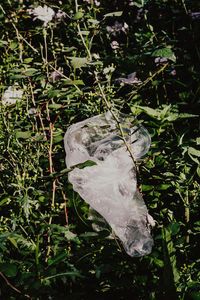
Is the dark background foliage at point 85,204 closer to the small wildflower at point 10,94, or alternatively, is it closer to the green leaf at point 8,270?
the green leaf at point 8,270

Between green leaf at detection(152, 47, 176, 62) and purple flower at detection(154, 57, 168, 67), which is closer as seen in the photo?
green leaf at detection(152, 47, 176, 62)

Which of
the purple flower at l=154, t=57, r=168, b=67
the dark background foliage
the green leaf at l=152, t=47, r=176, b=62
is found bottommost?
the dark background foliage

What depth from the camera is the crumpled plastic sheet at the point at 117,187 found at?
43.3 inches

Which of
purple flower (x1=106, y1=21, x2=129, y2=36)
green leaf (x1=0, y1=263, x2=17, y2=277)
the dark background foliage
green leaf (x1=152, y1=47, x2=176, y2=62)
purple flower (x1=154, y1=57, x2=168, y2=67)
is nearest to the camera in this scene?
green leaf (x1=0, y1=263, x2=17, y2=277)

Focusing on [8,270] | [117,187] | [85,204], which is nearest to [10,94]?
[85,204]

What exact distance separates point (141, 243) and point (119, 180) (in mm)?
277

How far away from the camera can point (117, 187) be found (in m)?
Answer: 1.14

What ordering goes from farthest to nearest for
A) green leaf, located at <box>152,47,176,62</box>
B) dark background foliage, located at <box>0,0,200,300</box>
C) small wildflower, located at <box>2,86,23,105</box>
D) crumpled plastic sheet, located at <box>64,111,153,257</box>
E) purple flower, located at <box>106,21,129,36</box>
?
1. purple flower, located at <box>106,21,129,36</box>
2. small wildflower, located at <box>2,86,23,105</box>
3. green leaf, located at <box>152,47,176,62</box>
4. crumpled plastic sheet, located at <box>64,111,153,257</box>
5. dark background foliage, located at <box>0,0,200,300</box>

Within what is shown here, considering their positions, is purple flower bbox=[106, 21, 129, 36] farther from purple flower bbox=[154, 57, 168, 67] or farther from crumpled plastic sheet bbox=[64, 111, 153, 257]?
crumpled plastic sheet bbox=[64, 111, 153, 257]

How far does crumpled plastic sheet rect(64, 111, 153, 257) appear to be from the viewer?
1.10m

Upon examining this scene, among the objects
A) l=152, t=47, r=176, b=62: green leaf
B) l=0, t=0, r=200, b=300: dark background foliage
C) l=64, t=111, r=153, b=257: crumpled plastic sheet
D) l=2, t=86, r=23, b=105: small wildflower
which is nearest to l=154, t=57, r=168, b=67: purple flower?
l=0, t=0, r=200, b=300: dark background foliage

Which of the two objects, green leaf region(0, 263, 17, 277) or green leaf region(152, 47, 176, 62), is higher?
green leaf region(152, 47, 176, 62)

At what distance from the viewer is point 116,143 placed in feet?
4.00

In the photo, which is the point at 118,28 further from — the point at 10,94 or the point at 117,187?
the point at 117,187
